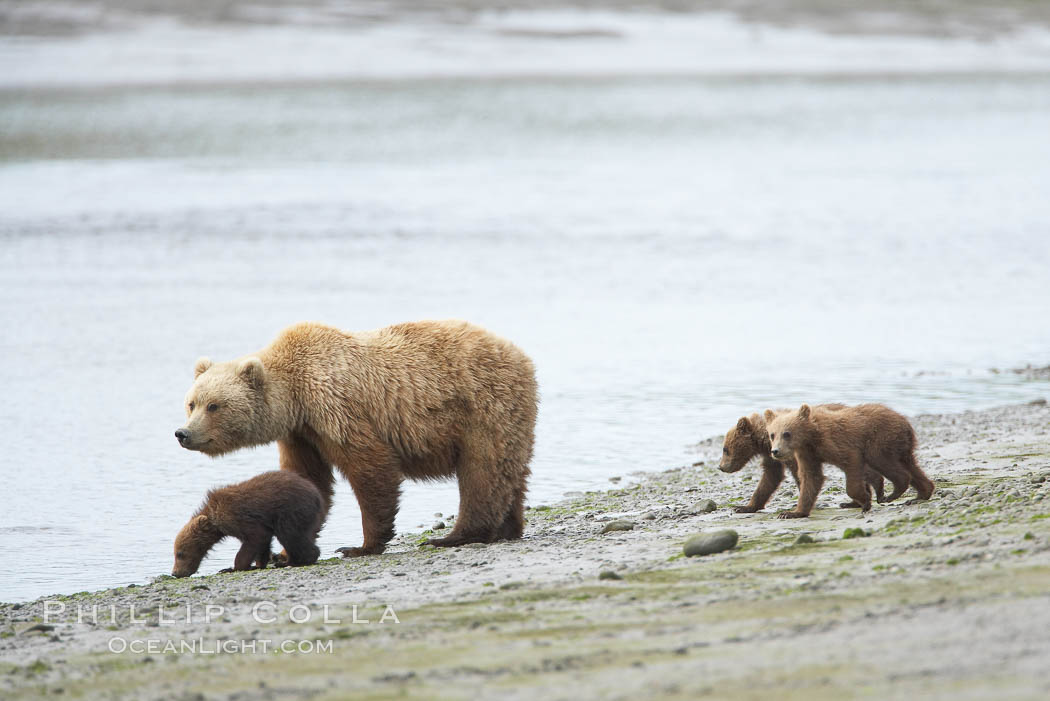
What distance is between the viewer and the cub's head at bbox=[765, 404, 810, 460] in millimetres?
7195

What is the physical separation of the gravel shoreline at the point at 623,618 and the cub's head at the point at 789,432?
1.23ft

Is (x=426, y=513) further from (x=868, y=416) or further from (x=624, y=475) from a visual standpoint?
(x=868, y=416)

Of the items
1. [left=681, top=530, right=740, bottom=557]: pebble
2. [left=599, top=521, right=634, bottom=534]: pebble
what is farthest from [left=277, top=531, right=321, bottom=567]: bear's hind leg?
[left=681, top=530, right=740, bottom=557]: pebble

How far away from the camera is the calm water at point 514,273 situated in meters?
10.2

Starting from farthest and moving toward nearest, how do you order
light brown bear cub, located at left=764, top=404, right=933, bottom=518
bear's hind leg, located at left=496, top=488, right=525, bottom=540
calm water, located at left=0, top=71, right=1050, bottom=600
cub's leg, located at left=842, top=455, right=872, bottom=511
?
calm water, located at left=0, top=71, right=1050, bottom=600 < bear's hind leg, located at left=496, top=488, right=525, bottom=540 < light brown bear cub, located at left=764, top=404, right=933, bottom=518 < cub's leg, located at left=842, top=455, right=872, bottom=511

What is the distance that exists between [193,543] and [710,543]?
2.76 metres

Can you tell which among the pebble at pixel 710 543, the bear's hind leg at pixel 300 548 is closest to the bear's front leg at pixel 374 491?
the bear's hind leg at pixel 300 548

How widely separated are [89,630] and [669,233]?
1708cm

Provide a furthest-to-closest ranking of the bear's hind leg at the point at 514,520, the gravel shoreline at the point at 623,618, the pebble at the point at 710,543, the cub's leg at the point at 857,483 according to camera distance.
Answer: the bear's hind leg at the point at 514,520
the cub's leg at the point at 857,483
the pebble at the point at 710,543
the gravel shoreline at the point at 623,618

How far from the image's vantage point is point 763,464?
774 cm

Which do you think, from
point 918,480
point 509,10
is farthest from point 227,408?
point 509,10

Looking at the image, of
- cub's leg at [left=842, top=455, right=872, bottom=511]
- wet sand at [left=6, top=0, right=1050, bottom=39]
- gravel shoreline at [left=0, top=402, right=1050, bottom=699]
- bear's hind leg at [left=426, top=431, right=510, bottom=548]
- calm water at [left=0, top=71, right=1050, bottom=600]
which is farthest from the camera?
wet sand at [left=6, top=0, right=1050, bottom=39]

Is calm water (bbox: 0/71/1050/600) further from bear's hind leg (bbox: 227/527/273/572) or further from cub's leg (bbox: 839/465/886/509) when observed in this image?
cub's leg (bbox: 839/465/886/509)

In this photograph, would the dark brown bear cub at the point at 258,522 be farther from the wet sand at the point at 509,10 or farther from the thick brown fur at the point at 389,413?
the wet sand at the point at 509,10
